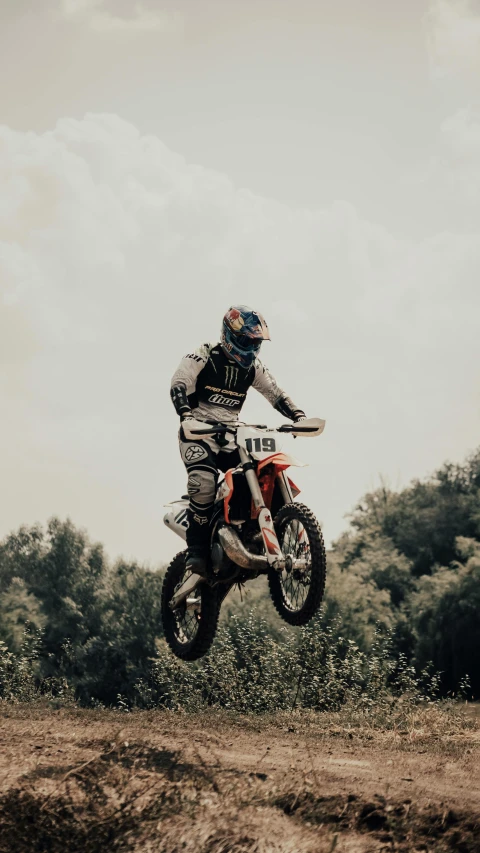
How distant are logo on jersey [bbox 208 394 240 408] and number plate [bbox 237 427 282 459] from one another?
Answer: 1.04 metres

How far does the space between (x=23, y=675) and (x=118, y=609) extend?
142 feet

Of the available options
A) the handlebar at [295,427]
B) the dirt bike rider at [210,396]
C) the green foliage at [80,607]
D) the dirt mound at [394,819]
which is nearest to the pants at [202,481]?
the dirt bike rider at [210,396]

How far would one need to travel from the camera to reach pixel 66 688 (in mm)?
20016

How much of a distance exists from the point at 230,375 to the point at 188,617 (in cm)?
308

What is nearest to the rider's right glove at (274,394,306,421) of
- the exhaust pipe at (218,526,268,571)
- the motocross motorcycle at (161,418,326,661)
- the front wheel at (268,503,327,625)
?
the motocross motorcycle at (161,418,326,661)

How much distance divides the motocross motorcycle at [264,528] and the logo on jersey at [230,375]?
65 cm

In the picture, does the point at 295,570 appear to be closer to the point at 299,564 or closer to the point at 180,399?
the point at 299,564

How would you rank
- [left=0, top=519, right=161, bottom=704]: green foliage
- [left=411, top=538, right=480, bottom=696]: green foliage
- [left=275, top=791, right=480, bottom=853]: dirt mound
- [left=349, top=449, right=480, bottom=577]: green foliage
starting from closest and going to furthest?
[left=275, top=791, right=480, bottom=853]: dirt mound
[left=411, top=538, right=480, bottom=696]: green foliage
[left=0, top=519, right=161, bottom=704]: green foliage
[left=349, top=449, right=480, bottom=577]: green foliage

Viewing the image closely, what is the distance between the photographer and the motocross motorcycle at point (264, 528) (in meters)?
9.73

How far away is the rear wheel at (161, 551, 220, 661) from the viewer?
11.2 m

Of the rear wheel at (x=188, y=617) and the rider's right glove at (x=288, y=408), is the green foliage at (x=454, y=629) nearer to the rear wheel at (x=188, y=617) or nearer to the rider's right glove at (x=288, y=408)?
the rear wheel at (x=188, y=617)

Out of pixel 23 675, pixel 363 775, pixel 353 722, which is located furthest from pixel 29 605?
pixel 363 775

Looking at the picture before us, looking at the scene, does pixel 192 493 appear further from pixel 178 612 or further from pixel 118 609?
pixel 118 609

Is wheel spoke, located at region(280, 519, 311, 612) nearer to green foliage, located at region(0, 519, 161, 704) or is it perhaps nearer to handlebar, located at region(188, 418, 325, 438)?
handlebar, located at region(188, 418, 325, 438)
